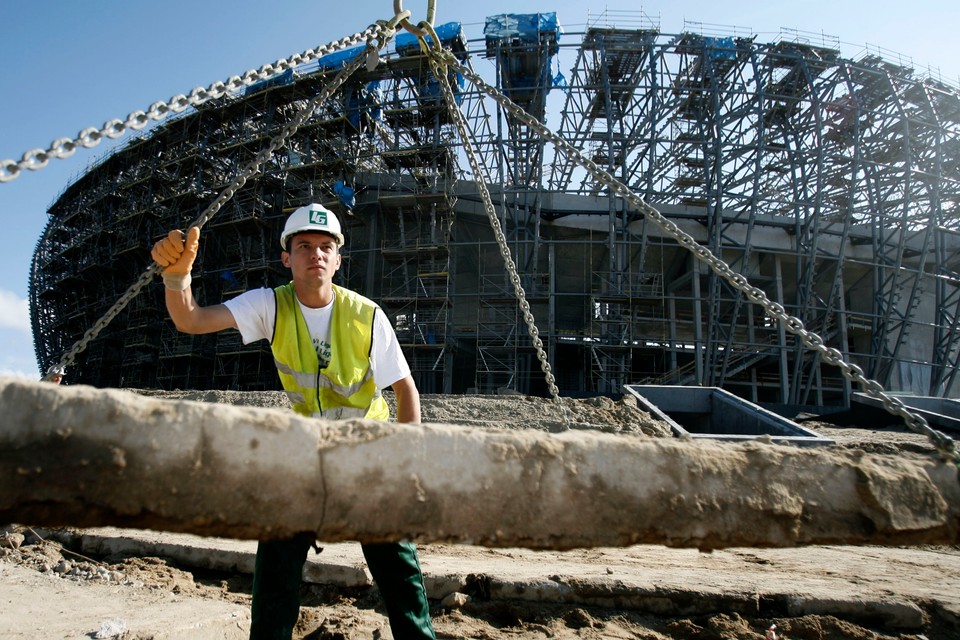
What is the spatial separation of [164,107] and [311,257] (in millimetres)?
1099

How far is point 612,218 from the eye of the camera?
17172 mm

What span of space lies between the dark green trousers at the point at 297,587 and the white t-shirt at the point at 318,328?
631 millimetres

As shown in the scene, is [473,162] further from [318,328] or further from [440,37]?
[440,37]

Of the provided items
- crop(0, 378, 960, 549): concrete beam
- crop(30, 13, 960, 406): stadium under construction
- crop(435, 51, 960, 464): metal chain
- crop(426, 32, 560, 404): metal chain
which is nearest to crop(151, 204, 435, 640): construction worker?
crop(0, 378, 960, 549): concrete beam

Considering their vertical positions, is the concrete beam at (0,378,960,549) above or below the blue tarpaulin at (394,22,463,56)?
below

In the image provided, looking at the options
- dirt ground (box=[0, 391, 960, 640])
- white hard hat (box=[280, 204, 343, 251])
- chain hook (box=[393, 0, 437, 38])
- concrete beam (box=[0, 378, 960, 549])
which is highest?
chain hook (box=[393, 0, 437, 38])

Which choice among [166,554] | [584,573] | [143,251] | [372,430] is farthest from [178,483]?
[143,251]

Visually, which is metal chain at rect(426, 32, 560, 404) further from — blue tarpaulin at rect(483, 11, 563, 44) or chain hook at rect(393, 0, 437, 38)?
blue tarpaulin at rect(483, 11, 563, 44)

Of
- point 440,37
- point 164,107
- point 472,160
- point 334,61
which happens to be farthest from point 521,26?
point 164,107

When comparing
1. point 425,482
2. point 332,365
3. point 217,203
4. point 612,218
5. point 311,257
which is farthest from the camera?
point 612,218

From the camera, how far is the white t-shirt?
216 centimetres

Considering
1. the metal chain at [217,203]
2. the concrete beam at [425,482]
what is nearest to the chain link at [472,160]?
the metal chain at [217,203]

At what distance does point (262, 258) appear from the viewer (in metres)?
19.7

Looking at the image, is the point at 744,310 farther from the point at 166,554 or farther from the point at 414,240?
the point at 166,554
